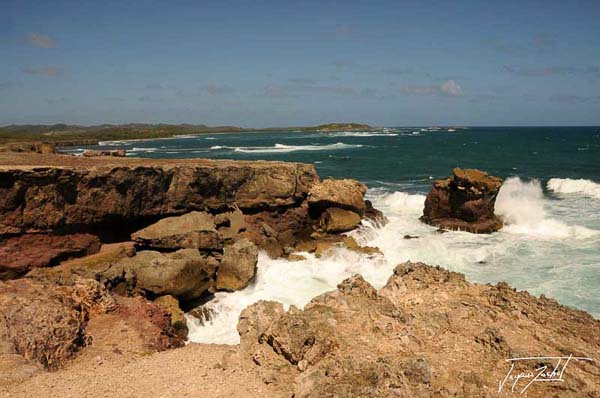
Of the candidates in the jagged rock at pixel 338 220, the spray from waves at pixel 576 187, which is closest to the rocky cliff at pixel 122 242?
the jagged rock at pixel 338 220

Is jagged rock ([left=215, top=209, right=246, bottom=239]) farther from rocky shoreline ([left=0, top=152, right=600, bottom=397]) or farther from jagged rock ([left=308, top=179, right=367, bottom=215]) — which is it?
jagged rock ([left=308, top=179, right=367, bottom=215])

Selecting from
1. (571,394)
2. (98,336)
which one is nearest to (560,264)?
(571,394)

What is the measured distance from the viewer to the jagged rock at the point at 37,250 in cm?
1650

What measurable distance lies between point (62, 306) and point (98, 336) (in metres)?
1.49

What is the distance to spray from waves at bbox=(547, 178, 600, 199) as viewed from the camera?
41812 millimetres

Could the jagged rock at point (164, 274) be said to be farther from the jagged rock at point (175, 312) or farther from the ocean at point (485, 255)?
the ocean at point (485, 255)

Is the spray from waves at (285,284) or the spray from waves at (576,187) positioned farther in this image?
the spray from waves at (576,187)

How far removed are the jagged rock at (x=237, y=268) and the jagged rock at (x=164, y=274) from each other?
58.9 inches

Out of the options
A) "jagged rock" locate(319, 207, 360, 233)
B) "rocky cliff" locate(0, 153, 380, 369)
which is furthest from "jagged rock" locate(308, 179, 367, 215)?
"rocky cliff" locate(0, 153, 380, 369)

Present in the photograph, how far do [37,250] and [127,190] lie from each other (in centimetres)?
478

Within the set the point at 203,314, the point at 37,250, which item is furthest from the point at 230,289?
the point at 37,250

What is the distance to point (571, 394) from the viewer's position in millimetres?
7875

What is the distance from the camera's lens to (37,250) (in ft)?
56.8

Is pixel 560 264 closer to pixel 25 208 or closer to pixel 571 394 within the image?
pixel 571 394
